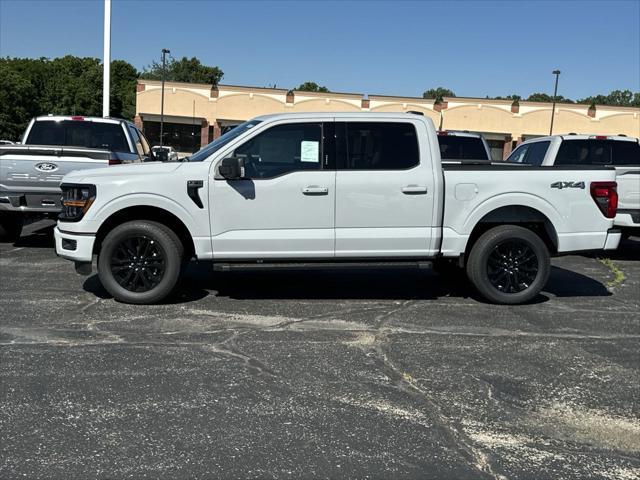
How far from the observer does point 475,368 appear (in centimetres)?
484

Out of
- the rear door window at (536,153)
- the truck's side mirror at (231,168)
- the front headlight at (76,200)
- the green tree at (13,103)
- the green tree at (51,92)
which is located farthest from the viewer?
the green tree at (51,92)

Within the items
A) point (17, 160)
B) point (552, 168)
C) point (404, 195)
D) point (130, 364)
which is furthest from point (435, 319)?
point (17, 160)

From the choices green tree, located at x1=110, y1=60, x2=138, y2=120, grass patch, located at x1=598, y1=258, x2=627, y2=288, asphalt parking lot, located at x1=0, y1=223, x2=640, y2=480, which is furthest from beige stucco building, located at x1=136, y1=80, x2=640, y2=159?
asphalt parking lot, located at x1=0, y1=223, x2=640, y2=480

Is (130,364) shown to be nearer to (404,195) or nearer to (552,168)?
(404,195)

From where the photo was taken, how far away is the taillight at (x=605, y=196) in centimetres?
673

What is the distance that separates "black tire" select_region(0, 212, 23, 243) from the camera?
32.6 ft

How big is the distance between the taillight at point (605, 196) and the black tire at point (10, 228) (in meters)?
8.50

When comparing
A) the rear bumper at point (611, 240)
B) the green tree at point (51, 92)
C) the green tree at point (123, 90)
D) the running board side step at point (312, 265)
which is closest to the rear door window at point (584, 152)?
the rear bumper at point (611, 240)

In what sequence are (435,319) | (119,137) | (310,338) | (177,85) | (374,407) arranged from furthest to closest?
(177,85)
(119,137)
(435,319)
(310,338)
(374,407)

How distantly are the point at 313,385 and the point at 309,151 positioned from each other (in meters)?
2.85

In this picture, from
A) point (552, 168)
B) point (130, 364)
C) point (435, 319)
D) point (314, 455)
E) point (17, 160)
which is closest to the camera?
point (314, 455)

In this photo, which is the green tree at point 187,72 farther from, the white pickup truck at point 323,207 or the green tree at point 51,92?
the white pickup truck at point 323,207

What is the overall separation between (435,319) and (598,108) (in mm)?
45879

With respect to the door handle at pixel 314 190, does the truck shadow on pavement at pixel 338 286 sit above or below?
below
